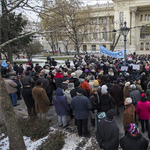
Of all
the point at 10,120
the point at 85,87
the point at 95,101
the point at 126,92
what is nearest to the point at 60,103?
the point at 95,101

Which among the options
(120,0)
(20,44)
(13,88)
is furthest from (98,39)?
(13,88)

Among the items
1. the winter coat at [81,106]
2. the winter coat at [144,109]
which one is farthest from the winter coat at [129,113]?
the winter coat at [81,106]

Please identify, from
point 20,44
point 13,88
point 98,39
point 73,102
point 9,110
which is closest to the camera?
point 9,110

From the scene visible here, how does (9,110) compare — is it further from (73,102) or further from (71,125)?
(71,125)

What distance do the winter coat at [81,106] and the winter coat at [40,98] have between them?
1.27 metres

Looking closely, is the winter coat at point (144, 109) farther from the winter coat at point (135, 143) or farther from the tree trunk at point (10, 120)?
the tree trunk at point (10, 120)

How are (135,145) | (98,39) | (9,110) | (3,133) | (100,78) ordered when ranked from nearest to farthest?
(135,145)
(9,110)
(3,133)
(100,78)
(98,39)

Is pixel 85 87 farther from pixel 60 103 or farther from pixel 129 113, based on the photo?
pixel 129 113

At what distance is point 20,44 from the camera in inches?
806

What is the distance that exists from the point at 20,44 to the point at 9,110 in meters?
18.4

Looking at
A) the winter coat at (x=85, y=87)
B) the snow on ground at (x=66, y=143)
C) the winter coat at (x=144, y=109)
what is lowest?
the snow on ground at (x=66, y=143)

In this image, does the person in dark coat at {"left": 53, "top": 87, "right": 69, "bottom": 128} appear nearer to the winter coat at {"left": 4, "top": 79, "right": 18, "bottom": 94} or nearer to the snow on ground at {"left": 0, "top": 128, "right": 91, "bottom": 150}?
the snow on ground at {"left": 0, "top": 128, "right": 91, "bottom": 150}

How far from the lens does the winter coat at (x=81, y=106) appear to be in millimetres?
4535

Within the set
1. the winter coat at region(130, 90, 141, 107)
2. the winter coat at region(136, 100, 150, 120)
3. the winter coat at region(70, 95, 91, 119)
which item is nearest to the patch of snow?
the winter coat at region(70, 95, 91, 119)
